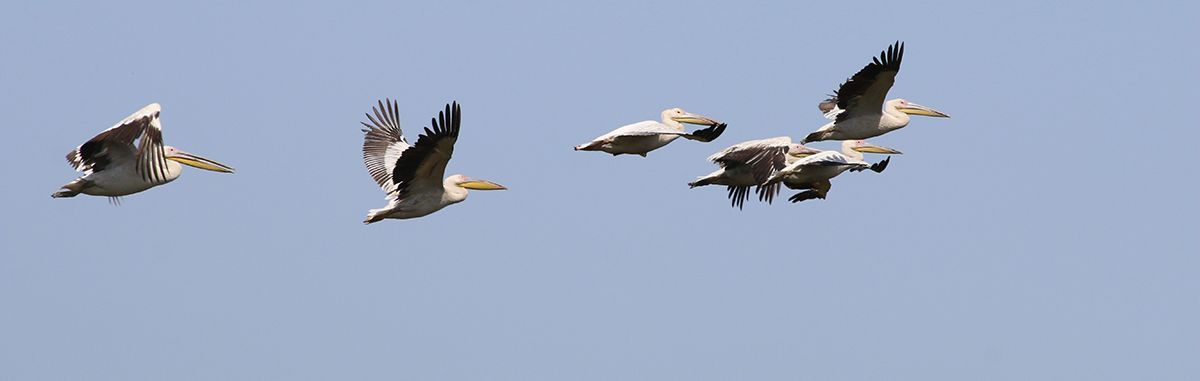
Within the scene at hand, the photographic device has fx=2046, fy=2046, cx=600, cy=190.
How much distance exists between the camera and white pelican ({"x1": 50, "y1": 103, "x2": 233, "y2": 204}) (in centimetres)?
1867

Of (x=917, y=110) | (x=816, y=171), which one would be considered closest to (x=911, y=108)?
(x=917, y=110)

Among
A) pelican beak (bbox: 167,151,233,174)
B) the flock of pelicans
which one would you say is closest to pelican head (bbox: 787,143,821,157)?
the flock of pelicans

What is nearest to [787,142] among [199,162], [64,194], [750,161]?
[750,161]

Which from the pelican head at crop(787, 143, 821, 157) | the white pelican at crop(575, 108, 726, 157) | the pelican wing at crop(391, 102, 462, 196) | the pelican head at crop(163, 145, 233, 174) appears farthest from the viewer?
the pelican head at crop(787, 143, 821, 157)

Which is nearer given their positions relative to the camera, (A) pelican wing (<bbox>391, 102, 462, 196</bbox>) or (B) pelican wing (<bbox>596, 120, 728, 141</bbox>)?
(A) pelican wing (<bbox>391, 102, 462, 196</bbox>)

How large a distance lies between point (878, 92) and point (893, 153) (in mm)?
1854

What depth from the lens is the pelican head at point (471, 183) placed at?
800 inches

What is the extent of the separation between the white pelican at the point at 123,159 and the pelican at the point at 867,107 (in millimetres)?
7080

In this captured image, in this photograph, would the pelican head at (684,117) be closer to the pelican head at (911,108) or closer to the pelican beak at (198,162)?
the pelican head at (911,108)

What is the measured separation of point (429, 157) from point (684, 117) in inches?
197

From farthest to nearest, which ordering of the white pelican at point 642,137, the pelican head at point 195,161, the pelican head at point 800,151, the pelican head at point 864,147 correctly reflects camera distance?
the pelican head at point 864,147, the pelican head at point 800,151, the white pelican at point 642,137, the pelican head at point 195,161

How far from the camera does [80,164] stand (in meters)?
19.1

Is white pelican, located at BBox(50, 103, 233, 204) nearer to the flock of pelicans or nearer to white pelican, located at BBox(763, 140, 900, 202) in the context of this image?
the flock of pelicans

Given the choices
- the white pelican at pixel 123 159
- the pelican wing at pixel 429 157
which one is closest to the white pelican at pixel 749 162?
the pelican wing at pixel 429 157
